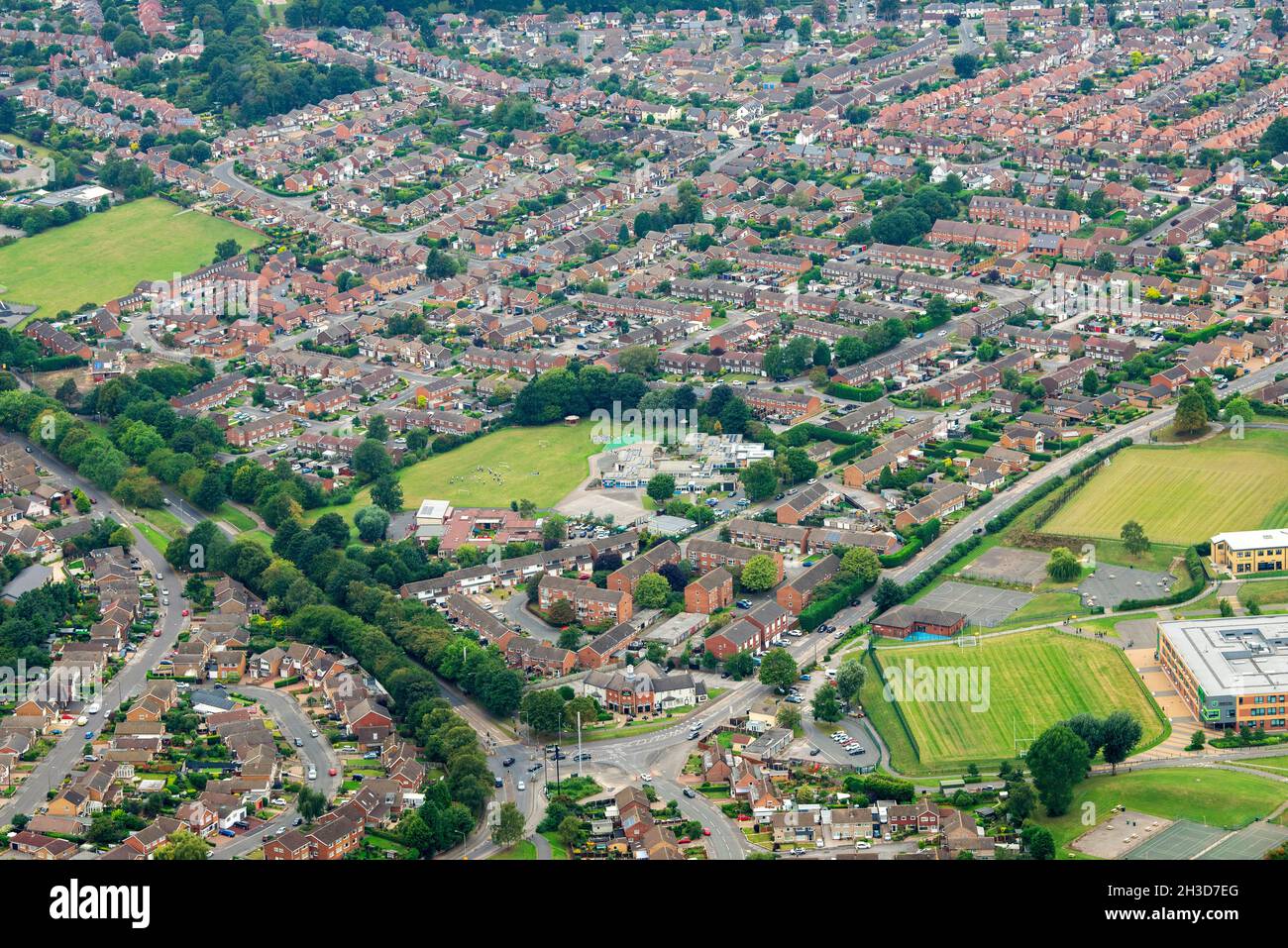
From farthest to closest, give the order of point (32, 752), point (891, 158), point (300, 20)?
1. point (300, 20)
2. point (891, 158)
3. point (32, 752)

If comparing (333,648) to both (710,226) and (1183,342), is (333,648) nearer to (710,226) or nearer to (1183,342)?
(1183,342)

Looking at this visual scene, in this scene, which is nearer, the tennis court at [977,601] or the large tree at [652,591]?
the tennis court at [977,601]

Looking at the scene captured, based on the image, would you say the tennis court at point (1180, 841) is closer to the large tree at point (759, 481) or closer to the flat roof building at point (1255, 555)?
the flat roof building at point (1255, 555)

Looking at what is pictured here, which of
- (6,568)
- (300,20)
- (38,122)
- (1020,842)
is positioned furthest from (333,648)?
(300,20)

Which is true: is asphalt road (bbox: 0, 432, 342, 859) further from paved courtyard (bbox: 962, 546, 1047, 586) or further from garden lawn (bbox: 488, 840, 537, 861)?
paved courtyard (bbox: 962, 546, 1047, 586)

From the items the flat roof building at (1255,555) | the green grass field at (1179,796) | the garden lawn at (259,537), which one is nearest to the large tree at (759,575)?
the flat roof building at (1255,555)

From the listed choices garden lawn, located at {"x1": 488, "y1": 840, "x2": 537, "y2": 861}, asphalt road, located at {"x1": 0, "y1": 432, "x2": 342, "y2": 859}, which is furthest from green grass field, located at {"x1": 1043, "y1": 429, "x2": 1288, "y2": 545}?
asphalt road, located at {"x1": 0, "y1": 432, "x2": 342, "y2": 859}

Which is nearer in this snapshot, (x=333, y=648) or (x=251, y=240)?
(x=333, y=648)
